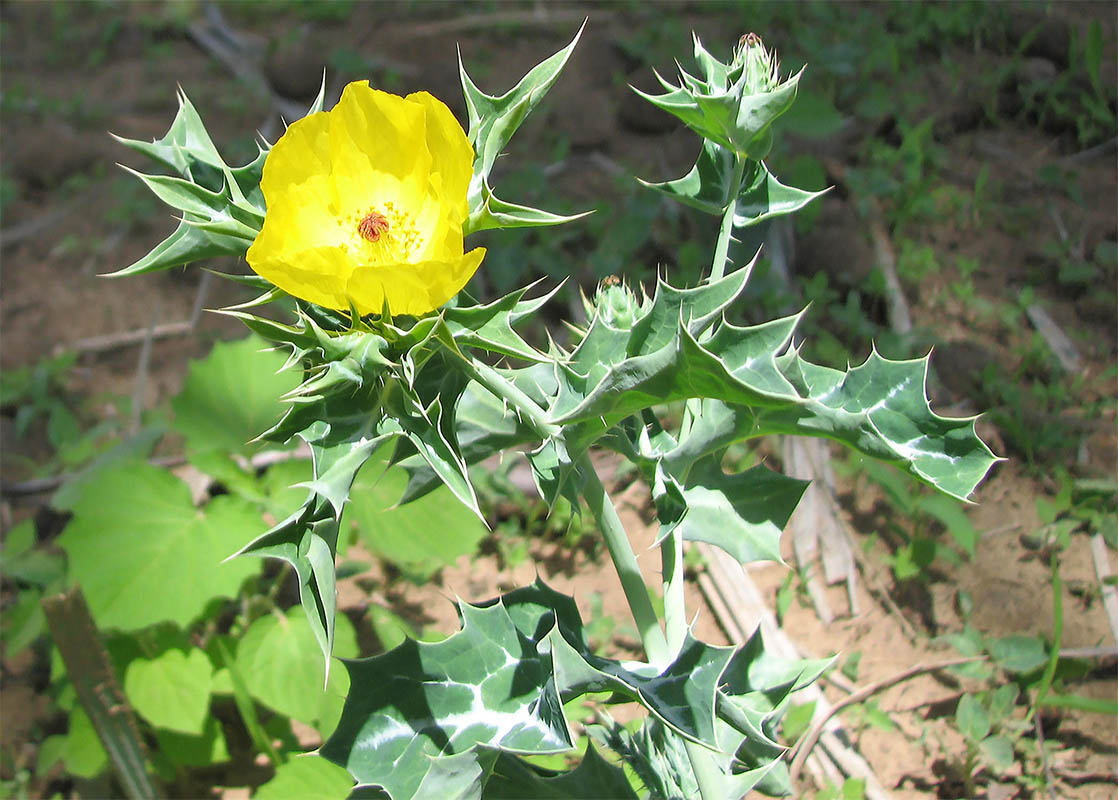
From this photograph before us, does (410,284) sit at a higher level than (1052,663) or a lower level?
higher

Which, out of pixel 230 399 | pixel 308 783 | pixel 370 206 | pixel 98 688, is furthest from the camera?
pixel 230 399

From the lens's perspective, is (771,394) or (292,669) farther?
(292,669)

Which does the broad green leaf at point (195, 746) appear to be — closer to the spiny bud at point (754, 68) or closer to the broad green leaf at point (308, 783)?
the broad green leaf at point (308, 783)

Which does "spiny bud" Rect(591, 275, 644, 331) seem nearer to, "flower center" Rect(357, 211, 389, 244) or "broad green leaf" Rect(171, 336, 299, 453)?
"flower center" Rect(357, 211, 389, 244)

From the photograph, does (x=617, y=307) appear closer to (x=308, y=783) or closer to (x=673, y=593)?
(x=673, y=593)

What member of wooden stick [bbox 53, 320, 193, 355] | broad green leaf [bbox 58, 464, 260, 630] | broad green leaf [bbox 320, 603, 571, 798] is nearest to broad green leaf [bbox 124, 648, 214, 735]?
broad green leaf [bbox 58, 464, 260, 630]

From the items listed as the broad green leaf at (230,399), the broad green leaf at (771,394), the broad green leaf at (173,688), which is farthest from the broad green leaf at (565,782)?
the broad green leaf at (230,399)

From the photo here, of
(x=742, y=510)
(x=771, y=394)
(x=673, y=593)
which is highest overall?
(x=771, y=394)

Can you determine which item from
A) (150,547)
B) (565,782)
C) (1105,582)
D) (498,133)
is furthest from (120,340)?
(1105,582)
